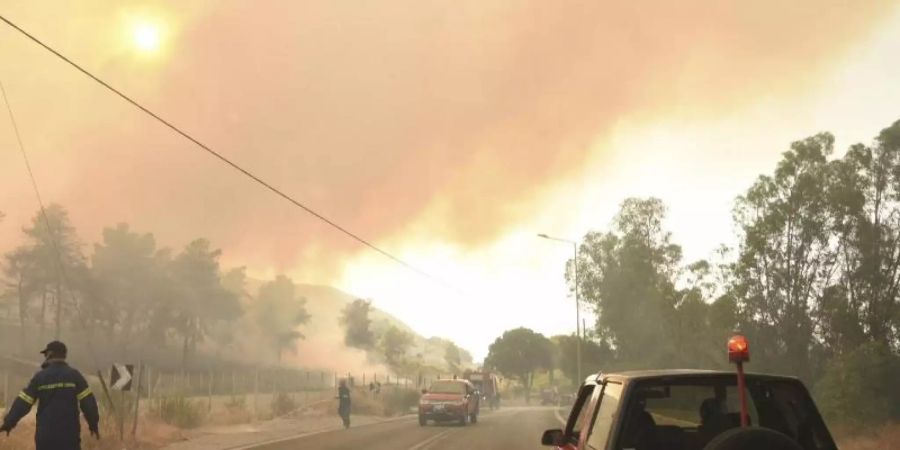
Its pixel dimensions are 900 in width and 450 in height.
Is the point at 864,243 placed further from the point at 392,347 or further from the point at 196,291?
the point at 392,347

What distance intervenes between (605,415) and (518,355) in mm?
128489

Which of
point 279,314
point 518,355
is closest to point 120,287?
point 279,314

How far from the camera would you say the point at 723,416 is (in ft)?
15.8

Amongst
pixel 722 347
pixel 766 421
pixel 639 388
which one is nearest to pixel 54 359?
pixel 639 388

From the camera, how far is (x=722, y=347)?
39.4 meters

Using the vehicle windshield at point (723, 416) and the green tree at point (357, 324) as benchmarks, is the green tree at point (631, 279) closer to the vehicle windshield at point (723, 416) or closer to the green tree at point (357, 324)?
the vehicle windshield at point (723, 416)

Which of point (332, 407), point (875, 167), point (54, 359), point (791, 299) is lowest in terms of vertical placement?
point (332, 407)

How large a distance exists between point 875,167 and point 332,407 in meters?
28.7

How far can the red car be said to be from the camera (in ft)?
93.4

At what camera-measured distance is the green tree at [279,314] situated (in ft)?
471

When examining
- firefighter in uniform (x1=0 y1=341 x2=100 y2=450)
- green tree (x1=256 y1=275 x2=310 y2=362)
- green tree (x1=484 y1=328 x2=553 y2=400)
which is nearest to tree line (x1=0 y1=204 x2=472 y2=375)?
green tree (x1=256 y1=275 x2=310 y2=362)

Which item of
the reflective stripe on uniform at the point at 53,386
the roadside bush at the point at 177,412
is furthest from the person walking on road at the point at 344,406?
the reflective stripe on uniform at the point at 53,386

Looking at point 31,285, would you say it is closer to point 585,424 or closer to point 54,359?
point 54,359

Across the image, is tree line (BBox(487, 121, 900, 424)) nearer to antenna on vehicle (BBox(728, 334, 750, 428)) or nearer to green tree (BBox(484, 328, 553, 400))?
antenna on vehicle (BBox(728, 334, 750, 428))
